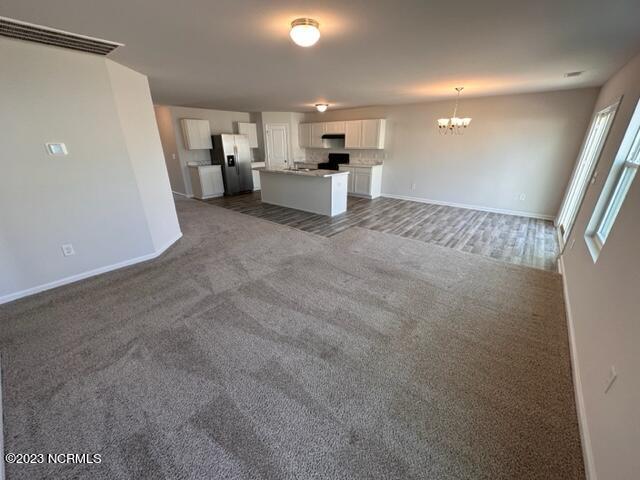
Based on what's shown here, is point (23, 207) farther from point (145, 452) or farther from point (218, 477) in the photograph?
point (218, 477)

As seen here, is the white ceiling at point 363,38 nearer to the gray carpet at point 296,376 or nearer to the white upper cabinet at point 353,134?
the gray carpet at point 296,376

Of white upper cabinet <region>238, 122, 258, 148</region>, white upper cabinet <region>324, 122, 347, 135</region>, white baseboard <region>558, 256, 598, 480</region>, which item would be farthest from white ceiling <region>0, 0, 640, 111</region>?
white upper cabinet <region>238, 122, 258, 148</region>

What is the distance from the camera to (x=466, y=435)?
4.63 feet

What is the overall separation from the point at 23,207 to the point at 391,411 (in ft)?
12.5

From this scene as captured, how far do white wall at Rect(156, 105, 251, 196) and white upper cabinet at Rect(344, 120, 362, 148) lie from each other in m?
3.27

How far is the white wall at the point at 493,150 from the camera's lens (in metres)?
4.70

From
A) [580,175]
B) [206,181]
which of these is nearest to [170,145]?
[206,181]

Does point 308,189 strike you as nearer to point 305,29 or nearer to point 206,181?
point 206,181

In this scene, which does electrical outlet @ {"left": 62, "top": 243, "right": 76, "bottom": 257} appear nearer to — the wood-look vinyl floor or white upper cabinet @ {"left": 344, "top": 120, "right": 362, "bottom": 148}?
the wood-look vinyl floor

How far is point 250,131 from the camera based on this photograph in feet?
25.8

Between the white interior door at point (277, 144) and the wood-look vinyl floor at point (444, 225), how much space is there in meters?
2.33

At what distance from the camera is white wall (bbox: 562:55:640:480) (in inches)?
42.5

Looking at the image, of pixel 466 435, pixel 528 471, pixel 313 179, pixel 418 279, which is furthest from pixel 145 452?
pixel 313 179

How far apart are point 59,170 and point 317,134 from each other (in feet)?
21.3
